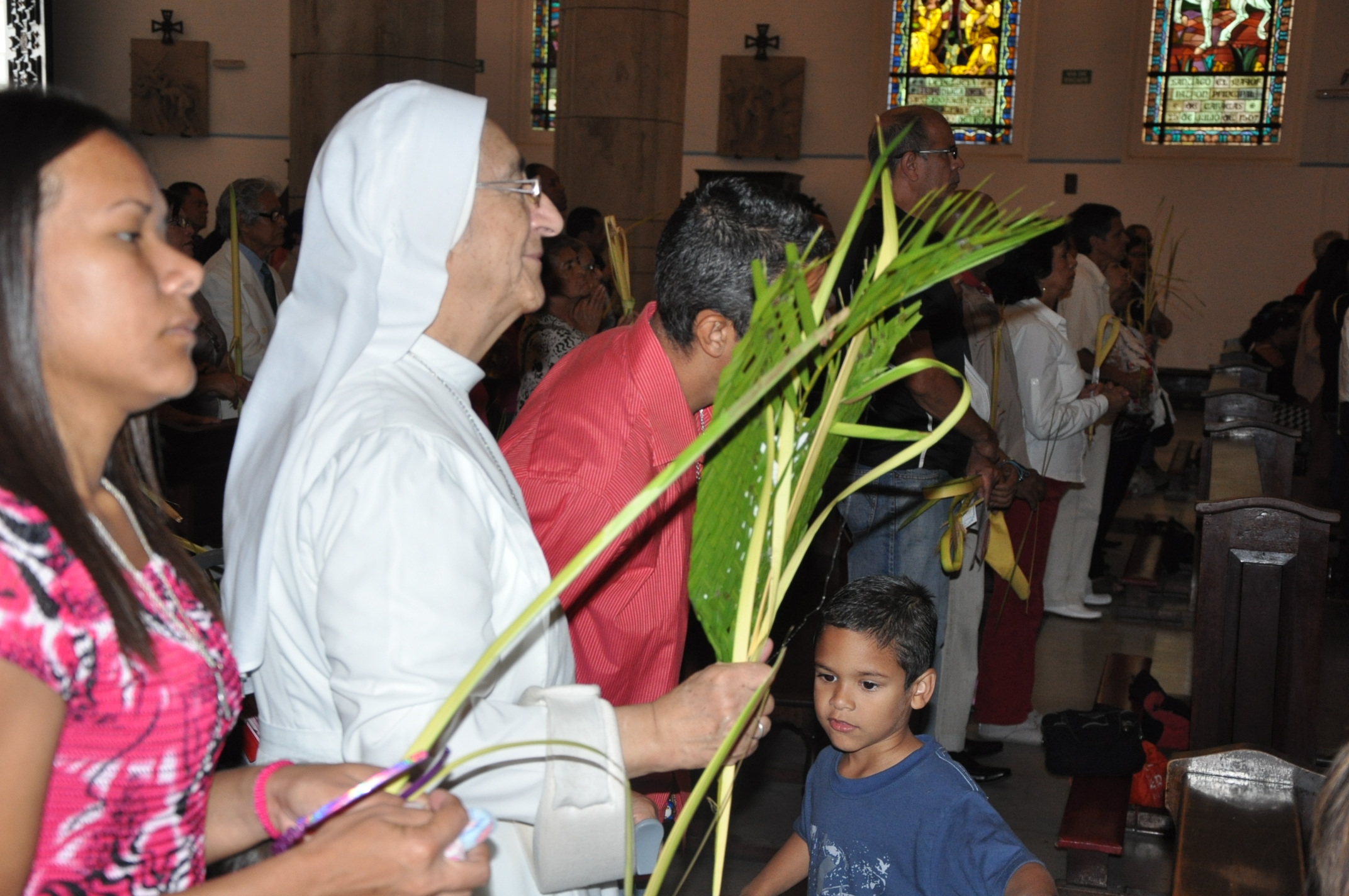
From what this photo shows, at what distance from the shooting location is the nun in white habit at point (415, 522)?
1.28m

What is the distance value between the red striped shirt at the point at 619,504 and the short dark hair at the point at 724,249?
0.10 meters

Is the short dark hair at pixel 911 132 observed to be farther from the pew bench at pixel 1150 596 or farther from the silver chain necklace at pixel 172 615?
the pew bench at pixel 1150 596

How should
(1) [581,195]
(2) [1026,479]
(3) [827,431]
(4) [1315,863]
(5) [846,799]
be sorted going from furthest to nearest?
(1) [581,195] → (2) [1026,479] → (5) [846,799] → (3) [827,431] → (4) [1315,863]

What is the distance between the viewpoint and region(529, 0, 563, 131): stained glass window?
1833 centimetres

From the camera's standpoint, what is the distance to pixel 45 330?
3.59ft

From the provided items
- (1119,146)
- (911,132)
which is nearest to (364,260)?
(911,132)

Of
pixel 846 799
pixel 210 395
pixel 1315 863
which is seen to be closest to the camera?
pixel 1315 863

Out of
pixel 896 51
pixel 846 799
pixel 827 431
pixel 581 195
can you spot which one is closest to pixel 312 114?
pixel 581 195

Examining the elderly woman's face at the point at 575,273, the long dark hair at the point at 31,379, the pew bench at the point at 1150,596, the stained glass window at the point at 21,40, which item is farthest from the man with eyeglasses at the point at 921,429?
the pew bench at the point at 1150,596

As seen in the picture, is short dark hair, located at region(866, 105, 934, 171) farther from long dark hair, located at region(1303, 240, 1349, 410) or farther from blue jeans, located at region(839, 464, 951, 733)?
long dark hair, located at region(1303, 240, 1349, 410)

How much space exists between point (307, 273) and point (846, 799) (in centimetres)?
144

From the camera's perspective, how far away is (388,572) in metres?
1.26

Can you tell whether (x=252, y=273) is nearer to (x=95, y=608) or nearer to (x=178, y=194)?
(x=178, y=194)

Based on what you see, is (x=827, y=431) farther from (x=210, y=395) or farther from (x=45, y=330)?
(x=210, y=395)
